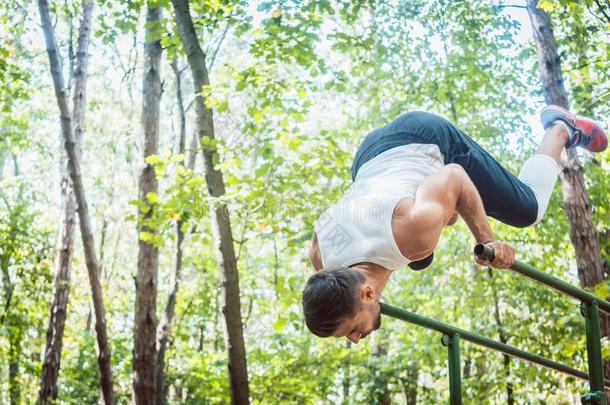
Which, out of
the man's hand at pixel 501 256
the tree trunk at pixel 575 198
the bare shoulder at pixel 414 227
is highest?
the tree trunk at pixel 575 198

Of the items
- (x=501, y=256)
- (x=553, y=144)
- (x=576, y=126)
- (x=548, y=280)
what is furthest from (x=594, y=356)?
(x=576, y=126)

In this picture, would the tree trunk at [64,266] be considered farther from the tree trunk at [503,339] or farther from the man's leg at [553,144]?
the man's leg at [553,144]

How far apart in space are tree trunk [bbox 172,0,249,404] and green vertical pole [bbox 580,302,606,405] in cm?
260

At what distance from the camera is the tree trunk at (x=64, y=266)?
26.6ft

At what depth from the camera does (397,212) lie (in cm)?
209

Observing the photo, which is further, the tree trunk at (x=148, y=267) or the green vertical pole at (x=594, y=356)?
the tree trunk at (x=148, y=267)

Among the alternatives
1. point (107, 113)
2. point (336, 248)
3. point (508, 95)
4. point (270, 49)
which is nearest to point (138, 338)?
point (270, 49)

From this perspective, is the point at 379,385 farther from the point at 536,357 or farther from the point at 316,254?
the point at 316,254

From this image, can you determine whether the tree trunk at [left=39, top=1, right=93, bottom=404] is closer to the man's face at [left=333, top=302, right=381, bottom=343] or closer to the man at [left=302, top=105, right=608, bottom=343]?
the man at [left=302, top=105, right=608, bottom=343]

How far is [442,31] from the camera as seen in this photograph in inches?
334

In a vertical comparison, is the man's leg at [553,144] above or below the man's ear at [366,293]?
above

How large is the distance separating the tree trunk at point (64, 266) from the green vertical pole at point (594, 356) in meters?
7.10

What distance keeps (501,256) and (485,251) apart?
0.06 meters

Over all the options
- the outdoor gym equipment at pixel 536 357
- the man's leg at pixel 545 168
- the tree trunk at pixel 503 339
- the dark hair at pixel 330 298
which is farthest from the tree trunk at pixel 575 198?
the dark hair at pixel 330 298
